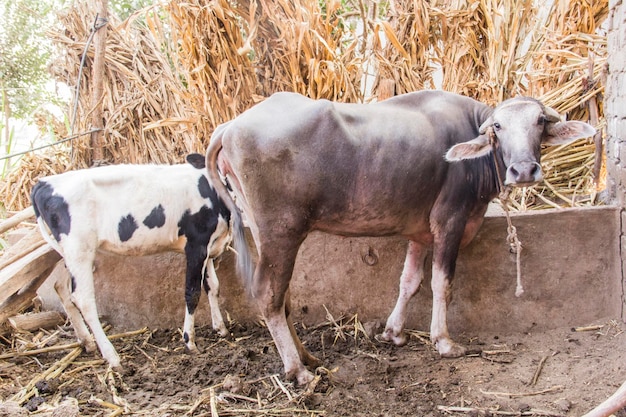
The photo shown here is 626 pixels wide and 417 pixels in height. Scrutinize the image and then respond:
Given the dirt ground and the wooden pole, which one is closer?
the dirt ground

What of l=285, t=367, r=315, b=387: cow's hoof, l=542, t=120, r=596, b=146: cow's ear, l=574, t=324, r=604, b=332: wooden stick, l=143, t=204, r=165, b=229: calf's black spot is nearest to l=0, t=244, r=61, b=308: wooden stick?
l=143, t=204, r=165, b=229: calf's black spot

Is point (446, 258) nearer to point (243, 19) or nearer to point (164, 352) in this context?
point (164, 352)

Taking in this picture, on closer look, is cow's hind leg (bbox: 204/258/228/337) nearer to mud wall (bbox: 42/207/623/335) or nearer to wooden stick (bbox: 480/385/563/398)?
mud wall (bbox: 42/207/623/335)

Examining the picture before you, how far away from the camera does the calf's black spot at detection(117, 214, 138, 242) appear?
387 cm

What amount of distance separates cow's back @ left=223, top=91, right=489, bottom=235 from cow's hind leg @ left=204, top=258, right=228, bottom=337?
1.13 m

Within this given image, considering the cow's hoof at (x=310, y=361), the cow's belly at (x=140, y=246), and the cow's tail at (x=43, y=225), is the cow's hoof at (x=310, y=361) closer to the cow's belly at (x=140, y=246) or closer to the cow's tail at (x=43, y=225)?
the cow's belly at (x=140, y=246)

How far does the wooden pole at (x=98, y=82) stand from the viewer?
5.57 metres

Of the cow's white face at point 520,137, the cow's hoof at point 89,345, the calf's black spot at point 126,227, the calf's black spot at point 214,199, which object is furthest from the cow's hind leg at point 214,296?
the cow's white face at point 520,137

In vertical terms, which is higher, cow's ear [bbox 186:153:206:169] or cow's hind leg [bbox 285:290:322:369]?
cow's ear [bbox 186:153:206:169]

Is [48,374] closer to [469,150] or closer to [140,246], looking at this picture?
[140,246]

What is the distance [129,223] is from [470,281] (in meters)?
2.47

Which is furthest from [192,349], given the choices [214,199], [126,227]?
[214,199]

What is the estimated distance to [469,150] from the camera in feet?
11.2

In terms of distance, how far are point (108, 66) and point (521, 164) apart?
15.2 feet
